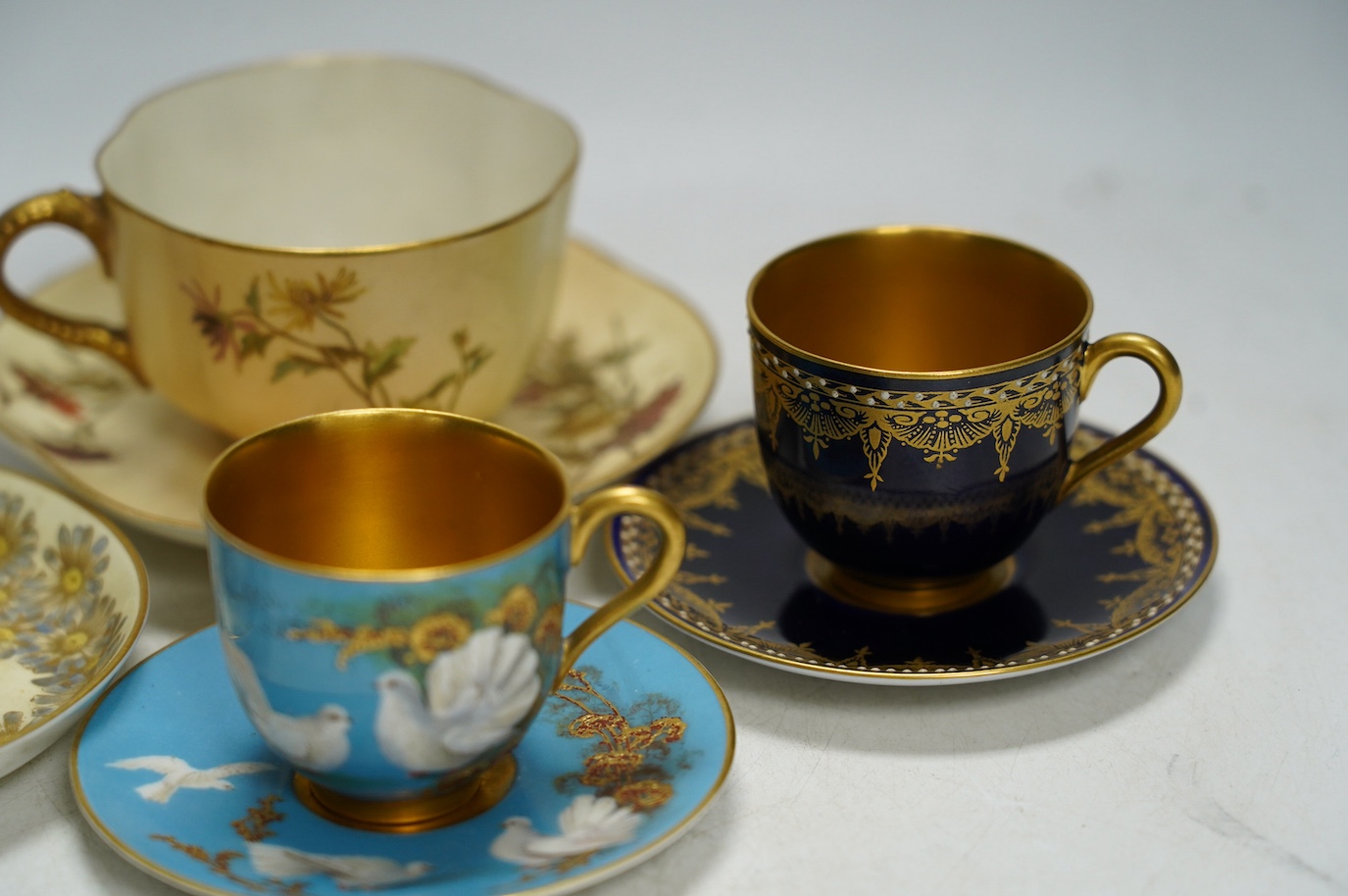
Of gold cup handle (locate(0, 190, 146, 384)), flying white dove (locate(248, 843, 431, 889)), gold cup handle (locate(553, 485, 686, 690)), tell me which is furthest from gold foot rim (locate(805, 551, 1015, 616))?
gold cup handle (locate(0, 190, 146, 384))

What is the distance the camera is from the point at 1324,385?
1.76 metres

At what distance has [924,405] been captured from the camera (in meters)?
1.10

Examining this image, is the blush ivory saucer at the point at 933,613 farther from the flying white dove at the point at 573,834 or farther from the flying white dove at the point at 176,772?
the flying white dove at the point at 176,772

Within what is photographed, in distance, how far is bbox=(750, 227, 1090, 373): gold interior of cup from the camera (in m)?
1.30

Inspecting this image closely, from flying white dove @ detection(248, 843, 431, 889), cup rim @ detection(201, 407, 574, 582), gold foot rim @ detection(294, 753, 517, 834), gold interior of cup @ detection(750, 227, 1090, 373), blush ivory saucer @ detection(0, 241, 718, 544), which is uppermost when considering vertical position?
cup rim @ detection(201, 407, 574, 582)

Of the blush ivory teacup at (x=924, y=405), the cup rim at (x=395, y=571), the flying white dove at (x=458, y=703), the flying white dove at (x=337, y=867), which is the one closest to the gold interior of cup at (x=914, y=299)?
the blush ivory teacup at (x=924, y=405)

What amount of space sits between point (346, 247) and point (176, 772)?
794mm

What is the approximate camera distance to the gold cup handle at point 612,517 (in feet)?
3.10

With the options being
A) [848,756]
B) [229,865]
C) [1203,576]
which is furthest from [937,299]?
[229,865]

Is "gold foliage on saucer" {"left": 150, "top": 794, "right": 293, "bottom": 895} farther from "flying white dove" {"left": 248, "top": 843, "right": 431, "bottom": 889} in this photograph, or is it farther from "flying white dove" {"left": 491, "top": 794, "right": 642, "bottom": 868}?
"flying white dove" {"left": 491, "top": 794, "right": 642, "bottom": 868}

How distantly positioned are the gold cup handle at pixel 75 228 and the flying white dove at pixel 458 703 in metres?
0.67

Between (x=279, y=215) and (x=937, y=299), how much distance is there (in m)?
0.85

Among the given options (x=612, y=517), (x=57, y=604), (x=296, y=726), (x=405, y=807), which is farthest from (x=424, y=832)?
(x=57, y=604)

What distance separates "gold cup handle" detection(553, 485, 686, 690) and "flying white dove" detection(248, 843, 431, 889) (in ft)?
0.50
